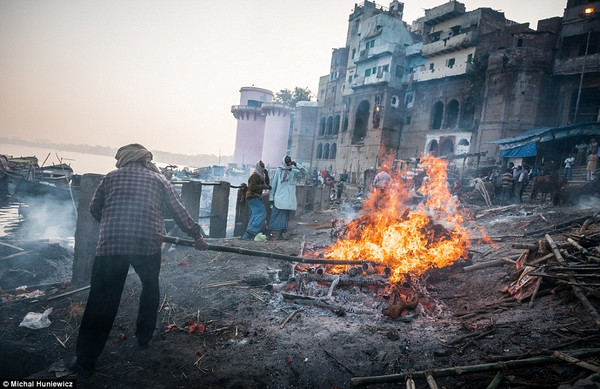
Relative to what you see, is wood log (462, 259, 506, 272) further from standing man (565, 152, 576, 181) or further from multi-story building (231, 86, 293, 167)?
multi-story building (231, 86, 293, 167)

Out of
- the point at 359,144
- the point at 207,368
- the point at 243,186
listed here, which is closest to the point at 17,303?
the point at 207,368

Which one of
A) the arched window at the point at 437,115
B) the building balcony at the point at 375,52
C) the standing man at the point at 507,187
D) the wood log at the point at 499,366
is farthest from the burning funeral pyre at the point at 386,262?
the building balcony at the point at 375,52

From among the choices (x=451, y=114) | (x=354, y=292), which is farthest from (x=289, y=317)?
(x=451, y=114)

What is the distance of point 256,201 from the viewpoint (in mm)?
9086

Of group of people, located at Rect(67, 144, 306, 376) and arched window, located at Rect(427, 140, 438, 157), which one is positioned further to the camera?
arched window, located at Rect(427, 140, 438, 157)

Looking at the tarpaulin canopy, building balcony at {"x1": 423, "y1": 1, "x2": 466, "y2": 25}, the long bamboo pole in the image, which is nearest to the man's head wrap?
the long bamboo pole

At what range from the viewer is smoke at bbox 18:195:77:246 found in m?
14.5

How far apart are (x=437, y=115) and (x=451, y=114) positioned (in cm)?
186

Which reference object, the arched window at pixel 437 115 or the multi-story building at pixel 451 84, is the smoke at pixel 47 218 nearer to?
the multi-story building at pixel 451 84

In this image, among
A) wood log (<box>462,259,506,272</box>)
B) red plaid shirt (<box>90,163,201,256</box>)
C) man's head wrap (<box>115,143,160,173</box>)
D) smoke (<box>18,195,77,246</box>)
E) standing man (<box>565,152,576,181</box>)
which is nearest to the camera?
red plaid shirt (<box>90,163,201,256</box>)

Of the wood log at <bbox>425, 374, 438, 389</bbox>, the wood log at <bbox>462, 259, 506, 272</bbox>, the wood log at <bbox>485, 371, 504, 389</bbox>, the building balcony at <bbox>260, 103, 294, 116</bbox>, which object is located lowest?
the wood log at <bbox>425, 374, 438, 389</bbox>

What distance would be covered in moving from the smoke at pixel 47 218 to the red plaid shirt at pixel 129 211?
12.5 m

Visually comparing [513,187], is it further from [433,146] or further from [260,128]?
[260,128]

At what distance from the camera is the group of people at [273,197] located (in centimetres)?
909
